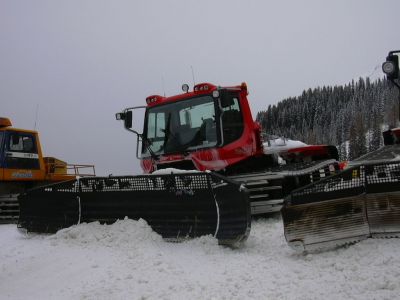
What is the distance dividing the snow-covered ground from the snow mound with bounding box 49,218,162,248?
0.01 metres

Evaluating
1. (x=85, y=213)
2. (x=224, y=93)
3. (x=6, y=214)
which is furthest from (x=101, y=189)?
(x=6, y=214)

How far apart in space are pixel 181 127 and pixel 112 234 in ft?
9.38

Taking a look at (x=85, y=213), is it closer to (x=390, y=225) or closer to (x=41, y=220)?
(x=41, y=220)

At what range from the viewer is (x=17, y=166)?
1203 cm

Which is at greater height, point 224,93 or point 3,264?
point 224,93

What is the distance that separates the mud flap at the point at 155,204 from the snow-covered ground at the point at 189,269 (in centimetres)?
20

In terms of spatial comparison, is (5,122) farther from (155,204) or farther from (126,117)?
(155,204)

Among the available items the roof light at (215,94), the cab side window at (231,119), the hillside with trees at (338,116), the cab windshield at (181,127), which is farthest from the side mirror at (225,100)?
the hillside with trees at (338,116)

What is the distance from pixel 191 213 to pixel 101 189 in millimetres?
A: 1550

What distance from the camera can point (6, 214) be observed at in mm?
11422

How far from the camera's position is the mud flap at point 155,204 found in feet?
16.4

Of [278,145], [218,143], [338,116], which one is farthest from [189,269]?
[338,116]

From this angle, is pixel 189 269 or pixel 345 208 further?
pixel 345 208

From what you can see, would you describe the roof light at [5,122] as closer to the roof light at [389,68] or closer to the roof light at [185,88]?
the roof light at [185,88]
